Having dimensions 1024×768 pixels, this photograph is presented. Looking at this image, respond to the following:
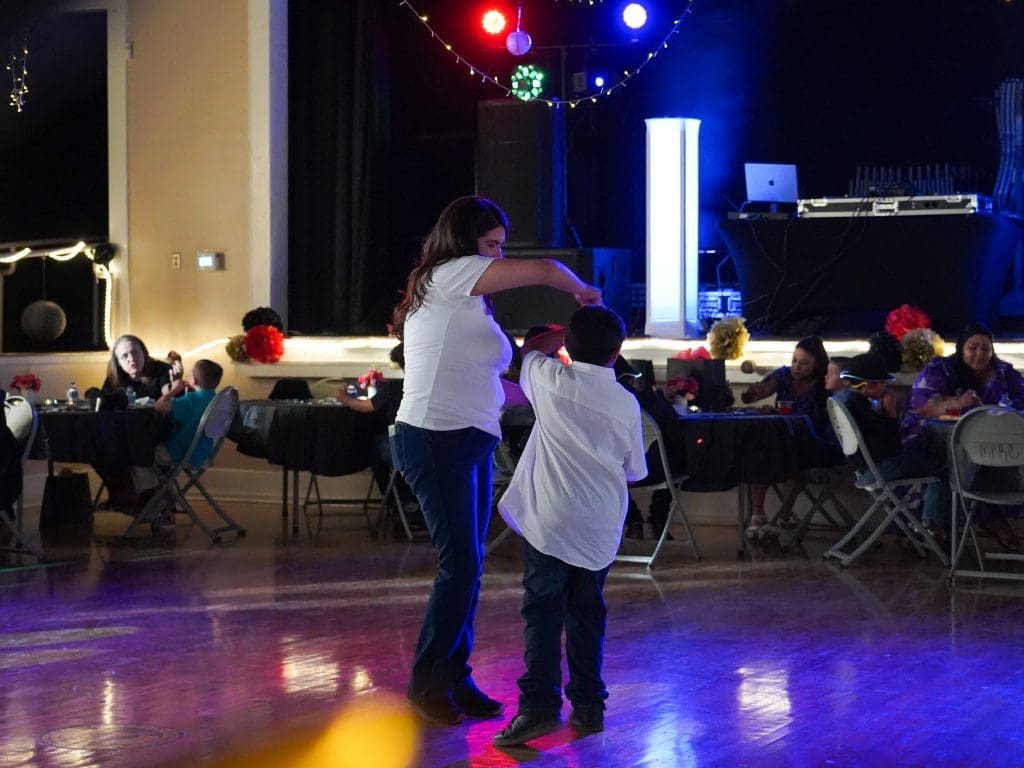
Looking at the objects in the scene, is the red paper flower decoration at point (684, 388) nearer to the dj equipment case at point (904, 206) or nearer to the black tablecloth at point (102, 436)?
the dj equipment case at point (904, 206)

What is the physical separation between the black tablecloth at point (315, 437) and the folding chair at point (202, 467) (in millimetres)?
279

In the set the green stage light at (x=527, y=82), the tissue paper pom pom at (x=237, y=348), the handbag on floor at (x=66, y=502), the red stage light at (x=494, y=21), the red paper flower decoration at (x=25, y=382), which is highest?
the red stage light at (x=494, y=21)

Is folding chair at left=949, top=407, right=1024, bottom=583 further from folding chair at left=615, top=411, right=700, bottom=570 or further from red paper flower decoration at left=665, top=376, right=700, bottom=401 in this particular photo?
red paper flower decoration at left=665, top=376, right=700, bottom=401

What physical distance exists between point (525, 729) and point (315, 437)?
487 centimetres

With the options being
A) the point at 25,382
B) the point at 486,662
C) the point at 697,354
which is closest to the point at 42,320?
the point at 25,382

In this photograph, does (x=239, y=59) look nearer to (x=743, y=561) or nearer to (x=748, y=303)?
(x=748, y=303)

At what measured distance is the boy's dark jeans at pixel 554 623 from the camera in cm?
419

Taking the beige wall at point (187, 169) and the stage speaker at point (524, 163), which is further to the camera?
the beige wall at point (187, 169)

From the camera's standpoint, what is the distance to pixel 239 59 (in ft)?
36.3

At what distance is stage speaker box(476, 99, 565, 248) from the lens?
34.9 feet

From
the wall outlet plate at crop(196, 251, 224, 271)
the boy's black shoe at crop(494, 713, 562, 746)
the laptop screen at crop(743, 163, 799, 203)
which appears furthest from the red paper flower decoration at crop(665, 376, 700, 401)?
the wall outlet plate at crop(196, 251, 224, 271)

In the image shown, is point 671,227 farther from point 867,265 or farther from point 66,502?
point 66,502

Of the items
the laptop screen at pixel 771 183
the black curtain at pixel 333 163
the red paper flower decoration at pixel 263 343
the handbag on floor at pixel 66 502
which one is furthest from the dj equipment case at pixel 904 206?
the handbag on floor at pixel 66 502

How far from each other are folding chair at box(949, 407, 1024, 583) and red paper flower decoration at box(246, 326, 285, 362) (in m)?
5.23
